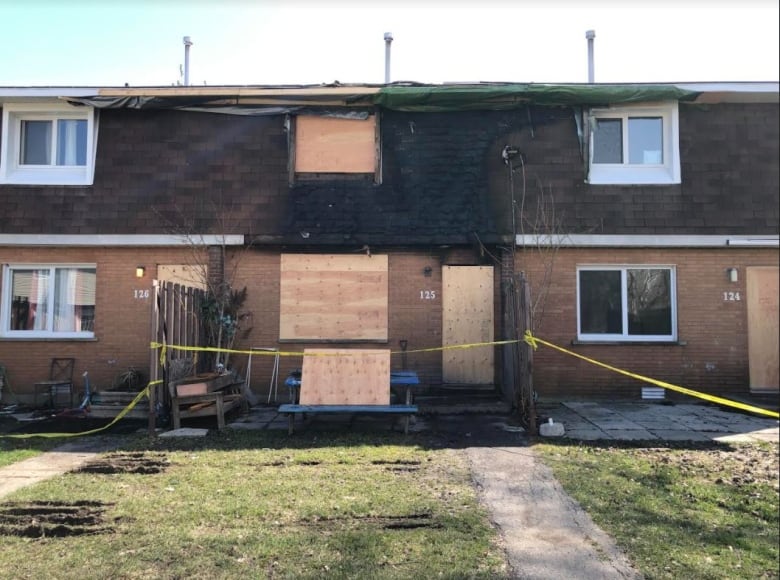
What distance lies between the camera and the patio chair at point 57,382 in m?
10.4

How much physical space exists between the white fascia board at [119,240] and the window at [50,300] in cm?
56

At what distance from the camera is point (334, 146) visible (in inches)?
440

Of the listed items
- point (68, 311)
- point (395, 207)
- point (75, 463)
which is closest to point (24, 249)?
point (68, 311)

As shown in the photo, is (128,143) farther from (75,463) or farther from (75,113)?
(75,463)

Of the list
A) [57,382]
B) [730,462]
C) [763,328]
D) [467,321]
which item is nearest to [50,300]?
[57,382]

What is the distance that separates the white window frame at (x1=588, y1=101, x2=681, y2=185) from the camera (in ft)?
36.1

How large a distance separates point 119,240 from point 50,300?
202 cm

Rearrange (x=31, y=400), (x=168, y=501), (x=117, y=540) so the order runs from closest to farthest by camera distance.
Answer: (x=117, y=540), (x=168, y=501), (x=31, y=400)

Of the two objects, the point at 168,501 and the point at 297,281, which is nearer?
the point at 168,501

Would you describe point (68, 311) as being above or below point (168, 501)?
above

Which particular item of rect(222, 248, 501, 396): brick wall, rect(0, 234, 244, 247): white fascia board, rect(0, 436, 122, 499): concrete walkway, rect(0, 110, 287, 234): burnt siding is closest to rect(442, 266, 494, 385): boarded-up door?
rect(222, 248, 501, 396): brick wall

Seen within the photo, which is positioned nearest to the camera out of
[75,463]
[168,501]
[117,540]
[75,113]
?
[117,540]

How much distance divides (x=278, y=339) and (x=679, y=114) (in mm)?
9313

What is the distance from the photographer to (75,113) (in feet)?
37.1
